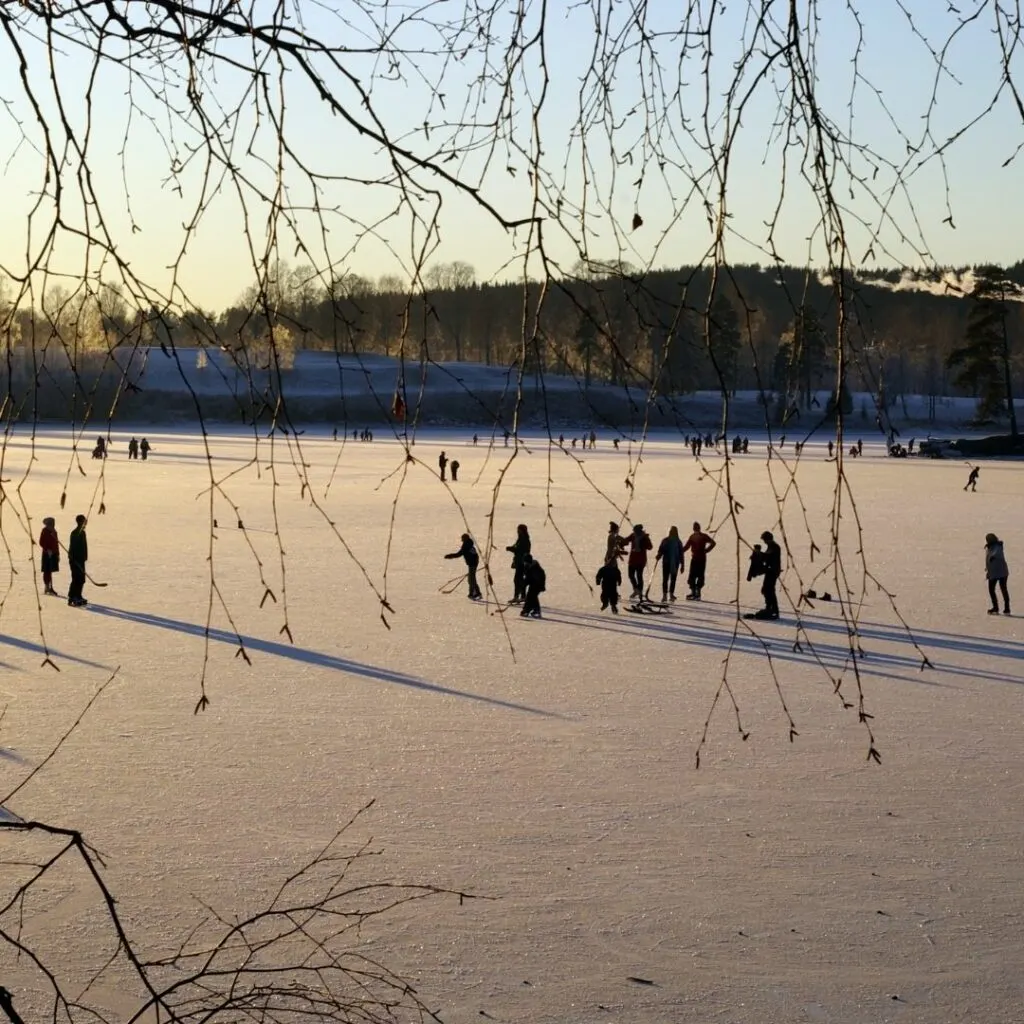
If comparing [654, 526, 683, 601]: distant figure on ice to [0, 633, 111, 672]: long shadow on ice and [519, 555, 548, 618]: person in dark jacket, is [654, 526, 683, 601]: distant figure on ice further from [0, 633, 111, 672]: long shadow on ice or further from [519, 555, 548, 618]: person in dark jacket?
[0, 633, 111, 672]: long shadow on ice

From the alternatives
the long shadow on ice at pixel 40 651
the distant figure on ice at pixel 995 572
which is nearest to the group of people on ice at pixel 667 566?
the distant figure on ice at pixel 995 572

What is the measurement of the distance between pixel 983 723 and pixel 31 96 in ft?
34.5

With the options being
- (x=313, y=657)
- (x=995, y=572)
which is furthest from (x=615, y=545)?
(x=995, y=572)

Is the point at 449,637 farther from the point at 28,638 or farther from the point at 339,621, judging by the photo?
the point at 28,638

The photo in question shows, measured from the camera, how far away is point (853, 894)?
7.59 m

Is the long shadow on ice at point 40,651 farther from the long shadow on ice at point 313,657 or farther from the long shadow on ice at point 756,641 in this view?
the long shadow on ice at point 756,641

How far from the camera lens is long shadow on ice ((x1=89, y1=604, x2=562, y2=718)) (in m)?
12.1

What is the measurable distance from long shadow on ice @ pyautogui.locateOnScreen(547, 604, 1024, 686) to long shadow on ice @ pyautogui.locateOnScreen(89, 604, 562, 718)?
2.28 m

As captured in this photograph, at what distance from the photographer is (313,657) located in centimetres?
1398

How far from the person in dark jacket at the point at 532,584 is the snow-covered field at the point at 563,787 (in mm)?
285

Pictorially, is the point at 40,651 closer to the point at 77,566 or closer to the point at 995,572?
the point at 77,566

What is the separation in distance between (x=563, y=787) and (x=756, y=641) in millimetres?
3771

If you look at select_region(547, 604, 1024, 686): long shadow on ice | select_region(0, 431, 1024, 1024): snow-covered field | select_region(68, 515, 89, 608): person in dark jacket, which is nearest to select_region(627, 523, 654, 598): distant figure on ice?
select_region(0, 431, 1024, 1024): snow-covered field

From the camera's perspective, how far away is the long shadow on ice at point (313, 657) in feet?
39.7
